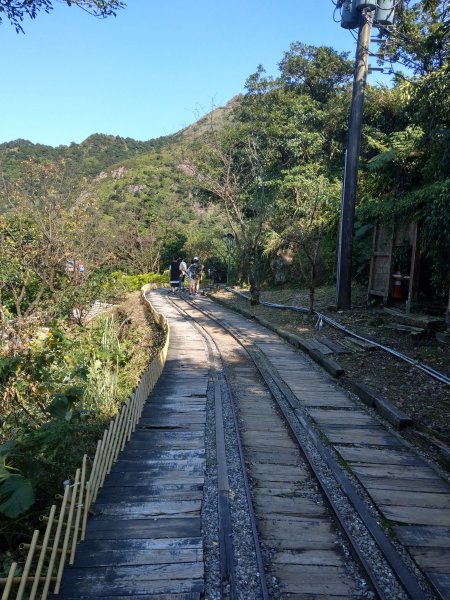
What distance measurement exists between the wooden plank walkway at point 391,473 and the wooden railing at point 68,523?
231 centimetres

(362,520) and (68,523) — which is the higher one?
(68,523)

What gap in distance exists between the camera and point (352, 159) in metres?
12.0

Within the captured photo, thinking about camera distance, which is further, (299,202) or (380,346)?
(299,202)

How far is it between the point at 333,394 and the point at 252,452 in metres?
2.44

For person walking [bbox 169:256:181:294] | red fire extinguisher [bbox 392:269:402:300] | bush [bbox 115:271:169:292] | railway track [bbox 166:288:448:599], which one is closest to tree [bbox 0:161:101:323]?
railway track [bbox 166:288:448:599]

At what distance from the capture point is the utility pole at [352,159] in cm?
1161

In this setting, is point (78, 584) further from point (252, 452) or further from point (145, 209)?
point (145, 209)

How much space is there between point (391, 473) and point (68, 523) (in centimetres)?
305

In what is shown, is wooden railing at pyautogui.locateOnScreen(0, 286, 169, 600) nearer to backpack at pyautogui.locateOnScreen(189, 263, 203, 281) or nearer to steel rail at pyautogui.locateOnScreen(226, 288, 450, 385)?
steel rail at pyautogui.locateOnScreen(226, 288, 450, 385)

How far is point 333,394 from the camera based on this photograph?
696 centimetres

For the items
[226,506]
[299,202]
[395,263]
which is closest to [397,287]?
[395,263]

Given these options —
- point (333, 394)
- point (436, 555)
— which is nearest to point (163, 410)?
point (333, 394)

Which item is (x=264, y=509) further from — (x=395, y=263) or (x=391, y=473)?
(x=395, y=263)

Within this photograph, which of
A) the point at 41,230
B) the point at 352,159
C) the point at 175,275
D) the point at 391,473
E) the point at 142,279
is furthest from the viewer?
the point at 142,279
